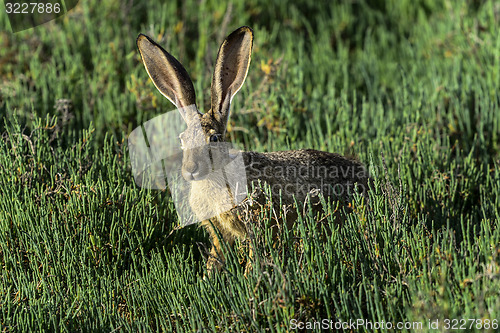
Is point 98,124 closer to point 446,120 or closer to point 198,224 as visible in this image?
point 198,224

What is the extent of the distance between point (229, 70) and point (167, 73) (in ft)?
1.20

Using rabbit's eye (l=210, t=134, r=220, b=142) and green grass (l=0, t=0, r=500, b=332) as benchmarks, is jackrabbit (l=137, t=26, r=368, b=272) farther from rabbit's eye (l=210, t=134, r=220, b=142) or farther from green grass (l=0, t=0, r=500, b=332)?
green grass (l=0, t=0, r=500, b=332)

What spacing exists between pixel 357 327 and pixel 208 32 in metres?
4.62

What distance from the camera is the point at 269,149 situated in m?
4.56

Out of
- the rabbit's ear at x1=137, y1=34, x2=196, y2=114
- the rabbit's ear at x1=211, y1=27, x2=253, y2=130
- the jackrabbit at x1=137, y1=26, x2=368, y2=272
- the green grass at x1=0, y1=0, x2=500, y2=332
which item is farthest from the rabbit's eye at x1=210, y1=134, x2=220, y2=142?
the green grass at x1=0, y1=0, x2=500, y2=332

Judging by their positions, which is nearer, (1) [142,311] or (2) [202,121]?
(1) [142,311]

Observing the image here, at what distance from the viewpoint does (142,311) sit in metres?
2.94

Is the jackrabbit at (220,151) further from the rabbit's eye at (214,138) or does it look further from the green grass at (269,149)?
the green grass at (269,149)

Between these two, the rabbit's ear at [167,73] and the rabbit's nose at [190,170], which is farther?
the rabbit's ear at [167,73]

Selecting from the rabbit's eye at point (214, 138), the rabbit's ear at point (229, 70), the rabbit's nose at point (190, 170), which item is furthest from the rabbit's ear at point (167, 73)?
the rabbit's nose at point (190, 170)

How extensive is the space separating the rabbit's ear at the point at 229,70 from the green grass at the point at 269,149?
77 centimetres

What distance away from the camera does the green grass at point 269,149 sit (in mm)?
2762

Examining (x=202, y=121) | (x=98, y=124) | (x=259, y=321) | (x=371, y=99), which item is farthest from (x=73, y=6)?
(x=259, y=321)

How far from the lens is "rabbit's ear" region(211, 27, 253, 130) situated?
3.27m
